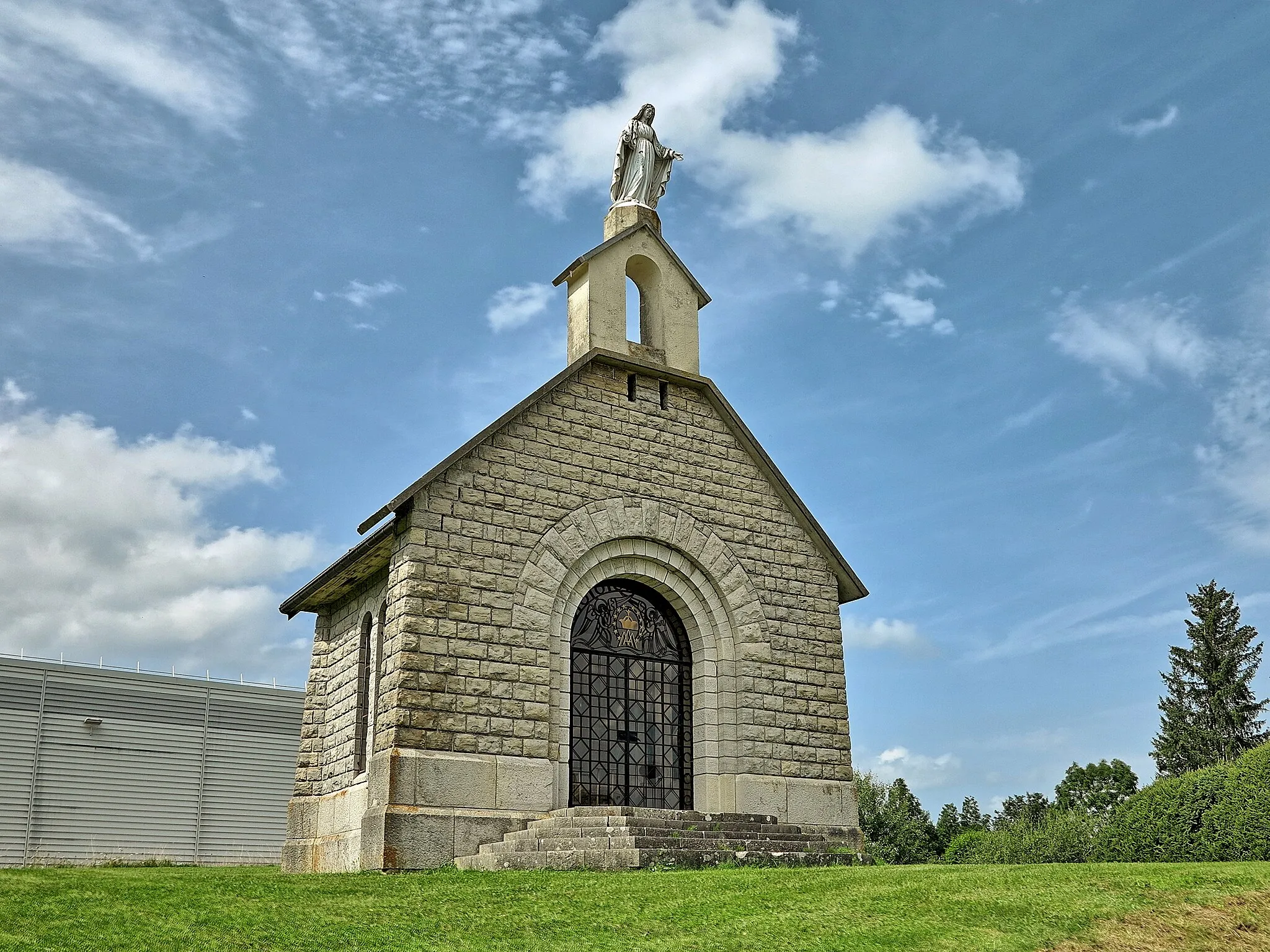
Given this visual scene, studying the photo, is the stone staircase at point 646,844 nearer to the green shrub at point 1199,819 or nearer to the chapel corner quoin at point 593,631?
the chapel corner quoin at point 593,631

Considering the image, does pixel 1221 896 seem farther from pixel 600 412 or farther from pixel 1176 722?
pixel 1176 722

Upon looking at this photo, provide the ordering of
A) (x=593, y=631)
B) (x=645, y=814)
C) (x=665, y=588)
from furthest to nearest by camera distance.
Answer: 1. (x=665, y=588)
2. (x=593, y=631)
3. (x=645, y=814)

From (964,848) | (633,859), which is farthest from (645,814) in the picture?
(964,848)

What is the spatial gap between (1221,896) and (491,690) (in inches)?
356

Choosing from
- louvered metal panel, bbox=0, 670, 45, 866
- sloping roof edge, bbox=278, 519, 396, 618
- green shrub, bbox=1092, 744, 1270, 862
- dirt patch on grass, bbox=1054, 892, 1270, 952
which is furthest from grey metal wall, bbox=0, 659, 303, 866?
dirt patch on grass, bbox=1054, 892, 1270, 952

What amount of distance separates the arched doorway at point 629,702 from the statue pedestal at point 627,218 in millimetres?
6362

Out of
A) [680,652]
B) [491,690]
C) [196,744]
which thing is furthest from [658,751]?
[196,744]

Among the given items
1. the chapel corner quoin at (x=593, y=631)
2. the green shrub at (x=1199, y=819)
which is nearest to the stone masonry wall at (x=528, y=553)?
the chapel corner quoin at (x=593, y=631)

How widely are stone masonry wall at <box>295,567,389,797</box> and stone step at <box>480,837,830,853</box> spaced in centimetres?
407

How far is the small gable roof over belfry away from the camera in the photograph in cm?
1734

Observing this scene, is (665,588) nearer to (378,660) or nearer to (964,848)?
(378,660)

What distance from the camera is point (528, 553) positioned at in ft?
57.1

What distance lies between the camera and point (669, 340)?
20.5m

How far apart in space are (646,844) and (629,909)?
3.47 m
